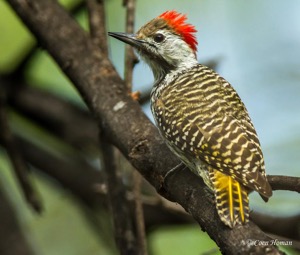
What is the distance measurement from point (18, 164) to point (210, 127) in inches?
78.8

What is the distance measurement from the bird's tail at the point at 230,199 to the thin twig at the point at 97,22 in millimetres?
1578

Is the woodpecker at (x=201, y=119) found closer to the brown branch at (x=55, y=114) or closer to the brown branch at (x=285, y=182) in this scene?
the brown branch at (x=285, y=182)

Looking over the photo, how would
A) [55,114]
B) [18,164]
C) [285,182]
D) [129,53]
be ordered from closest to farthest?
[285,182] → [129,53] → [18,164] → [55,114]

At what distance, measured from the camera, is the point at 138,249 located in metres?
4.92

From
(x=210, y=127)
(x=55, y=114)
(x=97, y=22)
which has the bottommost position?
(x=55, y=114)

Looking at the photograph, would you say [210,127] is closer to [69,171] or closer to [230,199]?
[230,199]

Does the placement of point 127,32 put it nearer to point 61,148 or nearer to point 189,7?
point 61,148

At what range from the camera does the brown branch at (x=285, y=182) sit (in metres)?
3.80

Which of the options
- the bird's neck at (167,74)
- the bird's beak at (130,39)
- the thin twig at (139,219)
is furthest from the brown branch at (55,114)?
the thin twig at (139,219)

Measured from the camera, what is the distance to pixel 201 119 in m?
4.80

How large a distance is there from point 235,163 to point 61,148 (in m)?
3.43

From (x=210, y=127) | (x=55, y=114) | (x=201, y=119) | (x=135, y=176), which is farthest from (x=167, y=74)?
(x=55, y=114)

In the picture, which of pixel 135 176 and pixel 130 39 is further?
pixel 130 39

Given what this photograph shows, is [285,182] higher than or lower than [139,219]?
higher
